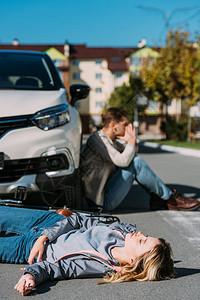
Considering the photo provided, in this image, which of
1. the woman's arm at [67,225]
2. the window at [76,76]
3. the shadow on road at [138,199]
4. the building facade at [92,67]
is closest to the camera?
the woman's arm at [67,225]

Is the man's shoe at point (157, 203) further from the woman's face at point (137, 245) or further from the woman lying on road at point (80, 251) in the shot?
the woman's face at point (137, 245)

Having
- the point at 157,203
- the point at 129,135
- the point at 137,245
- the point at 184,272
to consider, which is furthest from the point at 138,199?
the point at 137,245

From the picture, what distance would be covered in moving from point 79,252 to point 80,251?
0.01 metres

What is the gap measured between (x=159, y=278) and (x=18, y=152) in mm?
2251

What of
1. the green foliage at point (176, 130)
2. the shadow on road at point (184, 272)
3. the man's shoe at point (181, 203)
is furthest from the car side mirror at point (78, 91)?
the green foliage at point (176, 130)

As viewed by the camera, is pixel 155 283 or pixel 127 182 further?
pixel 127 182

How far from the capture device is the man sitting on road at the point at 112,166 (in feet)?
18.6

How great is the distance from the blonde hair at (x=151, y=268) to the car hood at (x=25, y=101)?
225 cm

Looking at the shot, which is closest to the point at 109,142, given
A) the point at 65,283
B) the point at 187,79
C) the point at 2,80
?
the point at 2,80

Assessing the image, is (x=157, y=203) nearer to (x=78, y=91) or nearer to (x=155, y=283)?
(x=78, y=91)

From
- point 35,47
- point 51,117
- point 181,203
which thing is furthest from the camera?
point 35,47

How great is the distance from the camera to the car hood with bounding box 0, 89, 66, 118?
5.05m

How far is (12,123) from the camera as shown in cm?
502

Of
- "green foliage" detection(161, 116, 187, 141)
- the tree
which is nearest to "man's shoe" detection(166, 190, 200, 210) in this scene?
the tree
